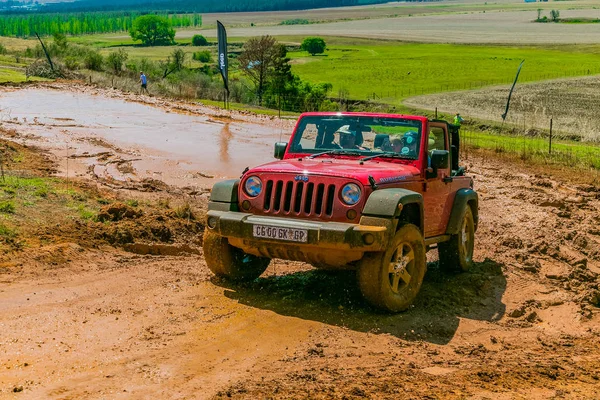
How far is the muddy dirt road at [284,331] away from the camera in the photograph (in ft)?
21.5

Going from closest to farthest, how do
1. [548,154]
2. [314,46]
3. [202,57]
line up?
[548,154] < [202,57] < [314,46]

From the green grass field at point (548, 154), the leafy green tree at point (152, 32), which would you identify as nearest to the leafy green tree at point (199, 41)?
the leafy green tree at point (152, 32)

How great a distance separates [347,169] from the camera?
8680 mm

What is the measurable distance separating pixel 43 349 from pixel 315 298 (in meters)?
3.09

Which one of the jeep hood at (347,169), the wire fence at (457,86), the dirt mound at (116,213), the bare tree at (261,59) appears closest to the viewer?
the jeep hood at (347,169)

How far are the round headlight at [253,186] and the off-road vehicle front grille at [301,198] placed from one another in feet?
0.48

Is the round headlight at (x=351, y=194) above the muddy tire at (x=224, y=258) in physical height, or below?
above

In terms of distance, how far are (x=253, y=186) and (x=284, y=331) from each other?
1715 millimetres

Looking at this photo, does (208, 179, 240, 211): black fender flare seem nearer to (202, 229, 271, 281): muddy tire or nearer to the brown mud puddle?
(202, 229, 271, 281): muddy tire

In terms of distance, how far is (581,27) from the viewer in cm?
15538

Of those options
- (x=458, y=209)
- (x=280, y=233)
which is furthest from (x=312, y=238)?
(x=458, y=209)

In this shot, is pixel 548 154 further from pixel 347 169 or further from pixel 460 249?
pixel 347 169

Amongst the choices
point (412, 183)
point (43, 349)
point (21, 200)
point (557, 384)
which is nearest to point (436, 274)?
point (412, 183)

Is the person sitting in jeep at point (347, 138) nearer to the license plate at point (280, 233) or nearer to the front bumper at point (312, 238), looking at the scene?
the front bumper at point (312, 238)
